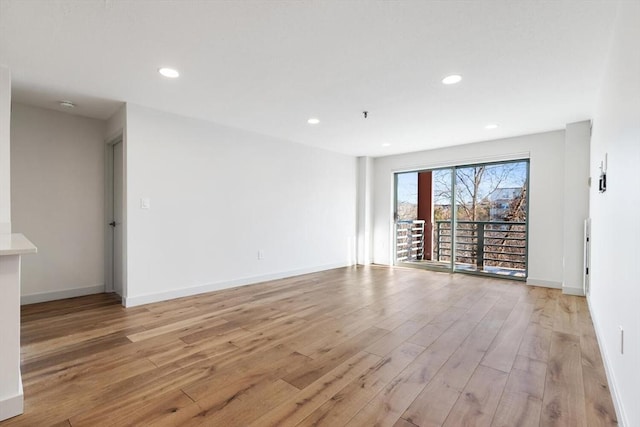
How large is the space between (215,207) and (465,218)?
14.0ft

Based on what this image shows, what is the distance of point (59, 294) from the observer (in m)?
3.77

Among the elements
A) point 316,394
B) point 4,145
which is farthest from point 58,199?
point 316,394

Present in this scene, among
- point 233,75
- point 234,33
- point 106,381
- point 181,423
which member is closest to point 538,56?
point 234,33

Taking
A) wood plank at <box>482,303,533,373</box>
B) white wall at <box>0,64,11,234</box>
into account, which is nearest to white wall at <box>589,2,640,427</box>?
wood plank at <box>482,303,533,373</box>

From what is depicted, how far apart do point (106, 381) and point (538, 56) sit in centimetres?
376

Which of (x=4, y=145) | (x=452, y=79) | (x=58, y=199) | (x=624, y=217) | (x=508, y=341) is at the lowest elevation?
(x=508, y=341)

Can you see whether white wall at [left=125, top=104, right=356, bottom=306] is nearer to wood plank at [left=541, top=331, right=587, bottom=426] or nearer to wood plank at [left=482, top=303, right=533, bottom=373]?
wood plank at [left=482, top=303, right=533, bottom=373]

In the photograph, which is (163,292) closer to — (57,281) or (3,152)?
(57,281)

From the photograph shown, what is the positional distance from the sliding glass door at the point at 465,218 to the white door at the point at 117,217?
189 inches

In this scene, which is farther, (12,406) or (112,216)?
(112,216)

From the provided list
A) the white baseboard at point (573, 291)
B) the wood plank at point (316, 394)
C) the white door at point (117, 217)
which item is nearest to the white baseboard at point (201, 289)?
the white door at point (117, 217)

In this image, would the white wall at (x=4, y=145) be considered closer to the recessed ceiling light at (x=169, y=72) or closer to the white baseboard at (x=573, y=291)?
the recessed ceiling light at (x=169, y=72)

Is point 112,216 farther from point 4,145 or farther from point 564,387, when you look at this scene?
point 564,387

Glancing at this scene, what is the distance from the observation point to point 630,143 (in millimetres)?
1482
